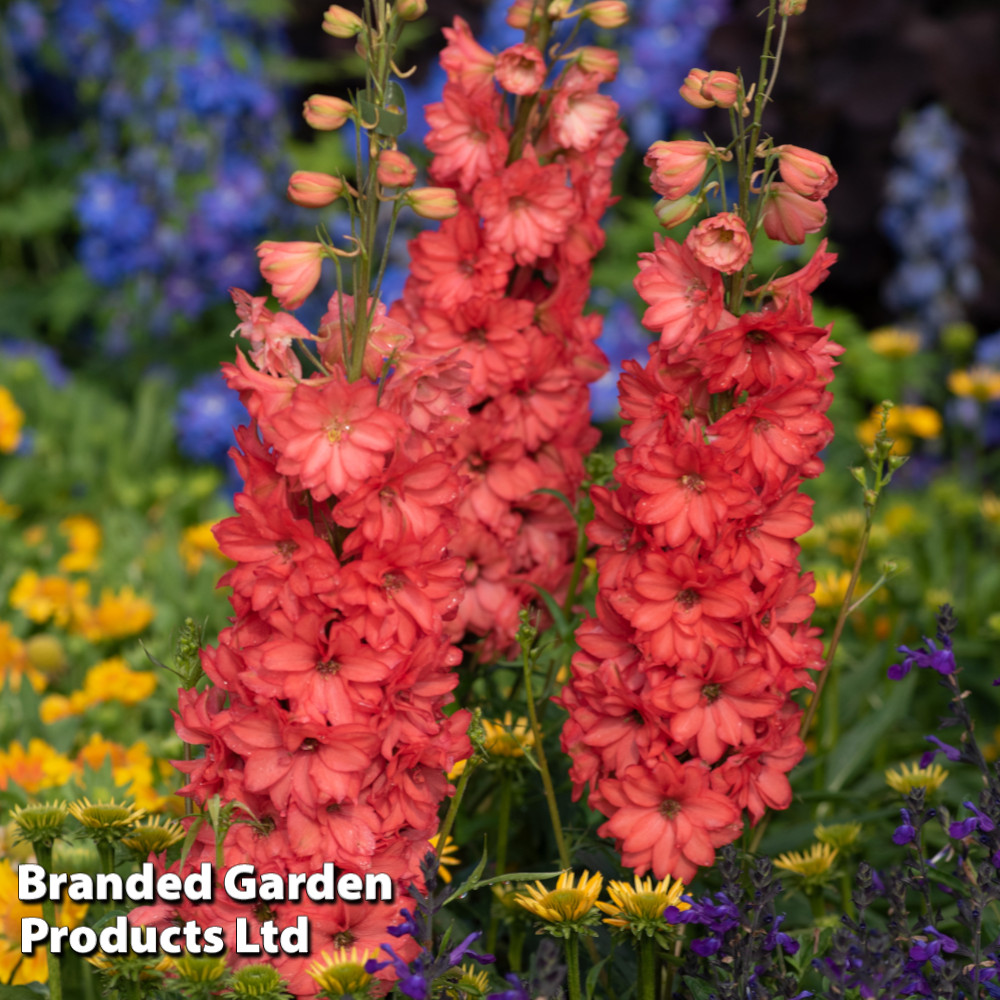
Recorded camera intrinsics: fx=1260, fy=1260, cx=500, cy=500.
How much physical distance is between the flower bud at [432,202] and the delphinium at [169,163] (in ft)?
10.5

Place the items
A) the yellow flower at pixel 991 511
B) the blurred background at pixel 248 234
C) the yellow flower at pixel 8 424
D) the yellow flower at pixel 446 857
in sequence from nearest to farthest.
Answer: the yellow flower at pixel 446 857 → the yellow flower at pixel 991 511 → the yellow flower at pixel 8 424 → the blurred background at pixel 248 234

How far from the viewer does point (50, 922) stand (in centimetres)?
157

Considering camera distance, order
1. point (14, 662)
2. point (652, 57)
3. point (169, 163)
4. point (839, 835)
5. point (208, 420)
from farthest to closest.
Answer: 1. point (169, 163)
2. point (652, 57)
3. point (208, 420)
4. point (14, 662)
5. point (839, 835)

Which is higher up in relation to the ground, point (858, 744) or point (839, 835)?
point (858, 744)

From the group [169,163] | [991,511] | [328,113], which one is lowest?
[991,511]

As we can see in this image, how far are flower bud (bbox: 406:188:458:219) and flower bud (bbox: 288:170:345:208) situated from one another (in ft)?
0.28

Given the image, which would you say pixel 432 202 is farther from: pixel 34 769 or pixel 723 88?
pixel 34 769

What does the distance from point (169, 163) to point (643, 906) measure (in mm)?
3930

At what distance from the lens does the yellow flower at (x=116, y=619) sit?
8.77 feet

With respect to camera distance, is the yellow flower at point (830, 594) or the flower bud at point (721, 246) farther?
the yellow flower at point (830, 594)

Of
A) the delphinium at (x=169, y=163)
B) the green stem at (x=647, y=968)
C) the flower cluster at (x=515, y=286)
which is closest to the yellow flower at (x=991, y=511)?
the flower cluster at (x=515, y=286)

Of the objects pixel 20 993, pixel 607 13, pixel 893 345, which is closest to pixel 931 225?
pixel 893 345

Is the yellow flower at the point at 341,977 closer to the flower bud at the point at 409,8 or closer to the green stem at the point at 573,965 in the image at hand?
the green stem at the point at 573,965

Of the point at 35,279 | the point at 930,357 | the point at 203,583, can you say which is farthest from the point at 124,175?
the point at 930,357
